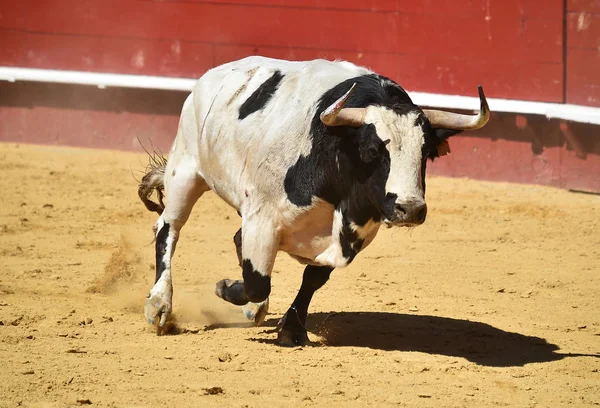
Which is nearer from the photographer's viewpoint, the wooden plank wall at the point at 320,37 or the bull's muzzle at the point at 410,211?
the bull's muzzle at the point at 410,211

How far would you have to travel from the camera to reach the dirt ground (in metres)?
3.94

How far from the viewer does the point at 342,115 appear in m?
4.12

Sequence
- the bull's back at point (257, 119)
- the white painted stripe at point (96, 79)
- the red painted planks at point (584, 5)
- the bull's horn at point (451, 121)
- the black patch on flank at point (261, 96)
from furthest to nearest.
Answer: the white painted stripe at point (96, 79) → the red painted planks at point (584, 5) → the black patch on flank at point (261, 96) → the bull's back at point (257, 119) → the bull's horn at point (451, 121)

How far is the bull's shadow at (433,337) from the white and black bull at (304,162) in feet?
0.97

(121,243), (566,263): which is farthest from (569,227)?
(121,243)

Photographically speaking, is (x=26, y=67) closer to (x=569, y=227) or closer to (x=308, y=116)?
(x=569, y=227)

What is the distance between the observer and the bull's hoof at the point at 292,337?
15.0ft

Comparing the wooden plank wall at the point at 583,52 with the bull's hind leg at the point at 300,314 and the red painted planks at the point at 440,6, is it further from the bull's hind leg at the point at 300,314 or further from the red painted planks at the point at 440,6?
the bull's hind leg at the point at 300,314

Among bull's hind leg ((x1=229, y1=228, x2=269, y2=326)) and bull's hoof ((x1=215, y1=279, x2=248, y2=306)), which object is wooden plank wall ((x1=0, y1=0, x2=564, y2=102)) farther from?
bull's hoof ((x1=215, y1=279, x2=248, y2=306))

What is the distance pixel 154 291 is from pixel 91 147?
4.74 metres

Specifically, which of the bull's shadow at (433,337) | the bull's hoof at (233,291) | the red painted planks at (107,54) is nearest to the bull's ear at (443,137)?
the bull's shadow at (433,337)

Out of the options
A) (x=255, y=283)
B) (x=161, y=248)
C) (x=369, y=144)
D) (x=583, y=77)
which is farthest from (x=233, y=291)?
(x=583, y=77)

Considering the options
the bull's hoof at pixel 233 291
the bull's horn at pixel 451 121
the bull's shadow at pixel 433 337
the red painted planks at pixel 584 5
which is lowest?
the bull's shadow at pixel 433 337

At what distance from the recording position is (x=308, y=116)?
437 cm
